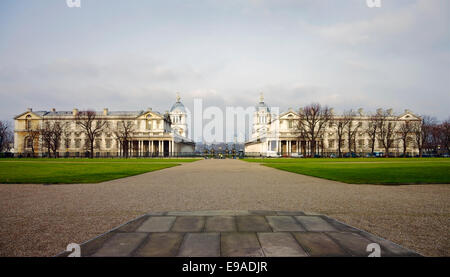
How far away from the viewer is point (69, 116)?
295ft

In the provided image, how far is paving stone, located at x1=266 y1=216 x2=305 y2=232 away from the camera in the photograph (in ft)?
14.1

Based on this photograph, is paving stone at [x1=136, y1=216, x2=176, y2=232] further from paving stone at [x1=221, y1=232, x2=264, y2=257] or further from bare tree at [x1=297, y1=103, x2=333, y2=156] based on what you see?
bare tree at [x1=297, y1=103, x2=333, y2=156]

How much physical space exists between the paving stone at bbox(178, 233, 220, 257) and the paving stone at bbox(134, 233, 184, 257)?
0.34ft

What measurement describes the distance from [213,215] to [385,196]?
7.09 metres

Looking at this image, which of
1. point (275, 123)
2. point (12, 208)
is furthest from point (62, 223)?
point (275, 123)

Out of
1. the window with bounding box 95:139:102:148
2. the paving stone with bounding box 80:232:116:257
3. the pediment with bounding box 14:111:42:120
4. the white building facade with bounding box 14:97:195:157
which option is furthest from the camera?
the pediment with bounding box 14:111:42:120

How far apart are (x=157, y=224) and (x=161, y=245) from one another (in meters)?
1.15

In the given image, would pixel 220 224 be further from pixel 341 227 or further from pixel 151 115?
pixel 151 115

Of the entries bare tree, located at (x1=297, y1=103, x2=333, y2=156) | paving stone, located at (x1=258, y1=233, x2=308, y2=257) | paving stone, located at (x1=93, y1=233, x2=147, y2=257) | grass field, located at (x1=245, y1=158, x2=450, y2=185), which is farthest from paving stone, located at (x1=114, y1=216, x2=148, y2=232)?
bare tree, located at (x1=297, y1=103, x2=333, y2=156)

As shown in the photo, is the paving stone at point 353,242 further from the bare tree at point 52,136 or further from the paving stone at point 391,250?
the bare tree at point 52,136

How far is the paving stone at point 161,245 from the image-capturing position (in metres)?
3.17

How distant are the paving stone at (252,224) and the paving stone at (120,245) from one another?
1665mm

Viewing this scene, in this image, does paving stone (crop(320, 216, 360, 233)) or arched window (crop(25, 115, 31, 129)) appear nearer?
paving stone (crop(320, 216, 360, 233))
